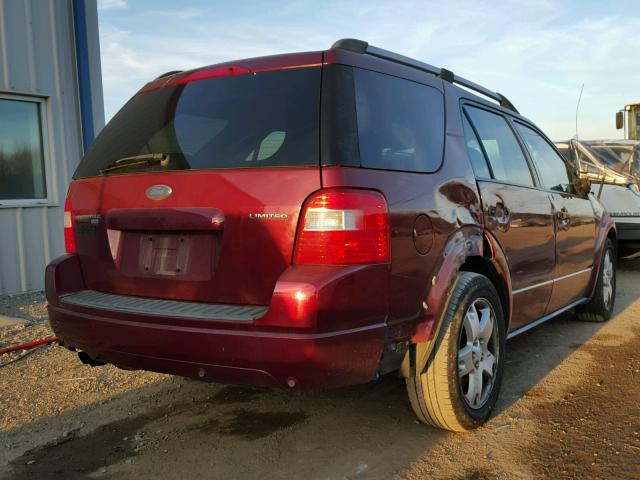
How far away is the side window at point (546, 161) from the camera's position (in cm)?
439

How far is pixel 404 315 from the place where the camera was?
2.55m

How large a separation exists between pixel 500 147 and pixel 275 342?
230 cm

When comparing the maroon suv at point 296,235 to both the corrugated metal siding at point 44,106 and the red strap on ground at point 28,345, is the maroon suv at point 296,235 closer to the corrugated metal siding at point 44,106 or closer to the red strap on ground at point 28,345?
the red strap on ground at point 28,345

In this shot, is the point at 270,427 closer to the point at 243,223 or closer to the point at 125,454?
the point at 125,454

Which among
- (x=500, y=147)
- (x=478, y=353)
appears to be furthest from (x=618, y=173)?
(x=478, y=353)

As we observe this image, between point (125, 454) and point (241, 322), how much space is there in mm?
1132

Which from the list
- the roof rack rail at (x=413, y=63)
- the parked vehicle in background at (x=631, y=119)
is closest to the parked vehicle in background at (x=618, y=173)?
the parked vehicle in background at (x=631, y=119)

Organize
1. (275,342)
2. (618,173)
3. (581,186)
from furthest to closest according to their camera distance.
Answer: (618,173) → (581,186) → (275,342)

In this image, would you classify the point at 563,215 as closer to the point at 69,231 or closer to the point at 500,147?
the point at 500,147

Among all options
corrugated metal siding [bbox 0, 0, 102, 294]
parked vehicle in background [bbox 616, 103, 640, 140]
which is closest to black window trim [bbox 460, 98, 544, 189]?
corrugated metal siding [bbox 0, 0, 102, 294]

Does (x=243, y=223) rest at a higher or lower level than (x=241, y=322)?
higher

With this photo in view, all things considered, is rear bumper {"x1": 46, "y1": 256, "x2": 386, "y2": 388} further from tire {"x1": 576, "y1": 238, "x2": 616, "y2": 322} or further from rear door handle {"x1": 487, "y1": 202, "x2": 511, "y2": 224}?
tire {"x1": 576, "y1": 238, "x2": 616, "y2": 322}

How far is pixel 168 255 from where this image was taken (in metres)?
2.63

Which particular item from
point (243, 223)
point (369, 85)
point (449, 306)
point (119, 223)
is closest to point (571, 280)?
point (449, 306)
